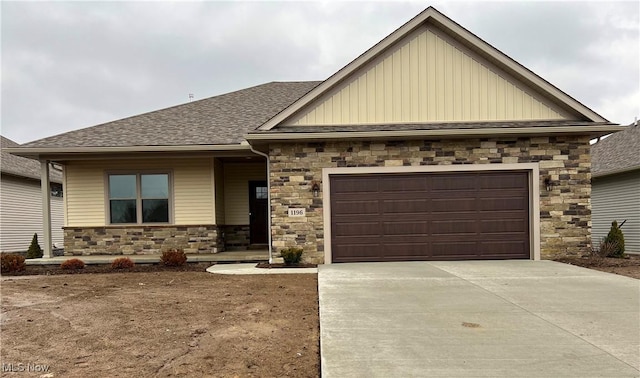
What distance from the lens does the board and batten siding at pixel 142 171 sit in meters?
12.0

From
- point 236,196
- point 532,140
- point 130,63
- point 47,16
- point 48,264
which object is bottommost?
point 48,264

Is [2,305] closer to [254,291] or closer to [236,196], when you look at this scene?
[254,291]

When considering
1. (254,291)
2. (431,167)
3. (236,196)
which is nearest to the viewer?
(254,291)

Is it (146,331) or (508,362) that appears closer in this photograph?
(508,362)

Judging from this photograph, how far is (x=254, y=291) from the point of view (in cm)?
698

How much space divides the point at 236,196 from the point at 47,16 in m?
9.09

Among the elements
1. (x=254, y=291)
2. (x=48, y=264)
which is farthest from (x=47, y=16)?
(x=254, y=291)

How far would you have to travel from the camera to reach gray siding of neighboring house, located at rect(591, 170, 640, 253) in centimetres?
1380

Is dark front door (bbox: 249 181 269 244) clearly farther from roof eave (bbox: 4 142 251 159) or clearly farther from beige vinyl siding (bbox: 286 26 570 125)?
beige vinyl siding (bbox: 286 26 570 125)

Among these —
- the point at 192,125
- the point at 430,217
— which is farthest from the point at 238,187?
the point at 430,217

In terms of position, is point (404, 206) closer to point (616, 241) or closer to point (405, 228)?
point (405, 228)

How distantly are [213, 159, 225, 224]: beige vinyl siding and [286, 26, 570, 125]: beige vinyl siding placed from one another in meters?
3.58

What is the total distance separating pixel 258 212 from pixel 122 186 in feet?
13.7

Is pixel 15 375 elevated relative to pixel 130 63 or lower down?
lower down
